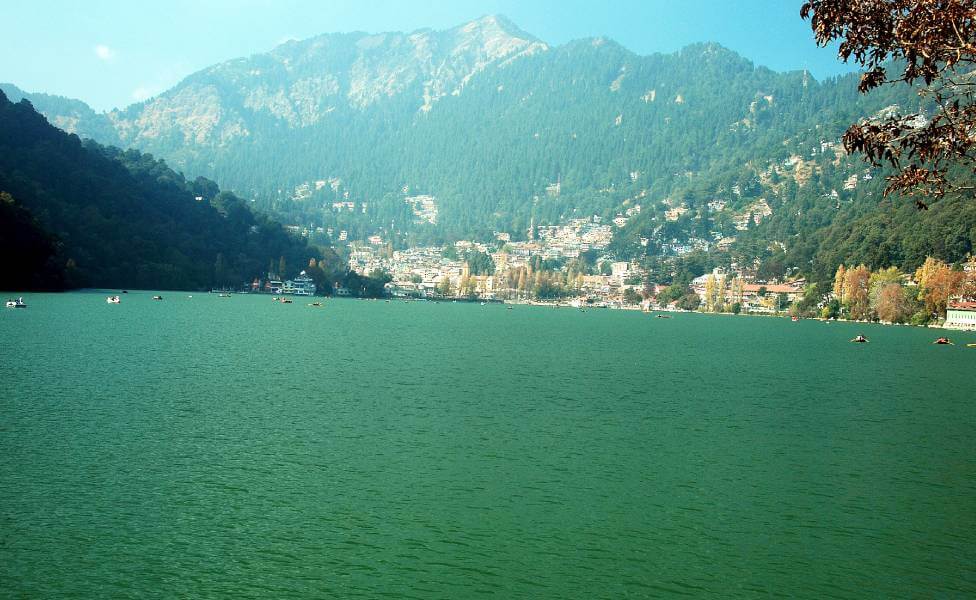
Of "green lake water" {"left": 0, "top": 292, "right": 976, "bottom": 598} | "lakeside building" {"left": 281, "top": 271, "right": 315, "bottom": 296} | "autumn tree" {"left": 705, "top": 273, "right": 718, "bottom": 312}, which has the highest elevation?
"autumn tree" {"left": 705, "top": 273, "right": 718, "bottom": 312}

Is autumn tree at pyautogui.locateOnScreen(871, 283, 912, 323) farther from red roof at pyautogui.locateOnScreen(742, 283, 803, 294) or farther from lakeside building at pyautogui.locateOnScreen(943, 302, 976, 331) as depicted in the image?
red roof at pyautogui.locateOnScreen(742, 283, 803, 294)

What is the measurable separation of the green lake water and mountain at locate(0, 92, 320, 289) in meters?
63.2

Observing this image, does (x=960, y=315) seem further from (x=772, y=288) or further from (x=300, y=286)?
(x=300, y=286)

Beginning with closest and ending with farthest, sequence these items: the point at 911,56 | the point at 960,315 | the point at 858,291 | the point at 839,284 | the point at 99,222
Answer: the point at 911,56
the point at 960,315
the point at 858,291
the point at 99,222
the point at 839,284

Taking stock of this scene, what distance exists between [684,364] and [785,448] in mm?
24850

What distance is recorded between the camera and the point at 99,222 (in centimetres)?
11906

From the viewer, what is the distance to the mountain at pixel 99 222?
301ft

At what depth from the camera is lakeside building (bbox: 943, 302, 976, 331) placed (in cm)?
9819

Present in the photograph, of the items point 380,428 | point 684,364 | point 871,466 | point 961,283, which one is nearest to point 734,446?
point 871,466

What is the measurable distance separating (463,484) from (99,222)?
116539mm

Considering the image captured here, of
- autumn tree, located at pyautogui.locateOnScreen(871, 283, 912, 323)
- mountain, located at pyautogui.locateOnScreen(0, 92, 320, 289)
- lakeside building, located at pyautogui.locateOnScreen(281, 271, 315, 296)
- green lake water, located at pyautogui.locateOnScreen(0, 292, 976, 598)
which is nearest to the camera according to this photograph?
green lake water, located at pyautogui.locateOnScreen(0, 292, 976, 598)

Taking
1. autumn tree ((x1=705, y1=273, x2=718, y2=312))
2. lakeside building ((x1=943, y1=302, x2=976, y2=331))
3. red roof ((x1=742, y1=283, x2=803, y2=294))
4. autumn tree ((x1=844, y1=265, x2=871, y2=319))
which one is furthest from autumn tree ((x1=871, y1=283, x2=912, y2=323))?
autumn tree ((x1=705, y1=273, x2=718, y2=312))

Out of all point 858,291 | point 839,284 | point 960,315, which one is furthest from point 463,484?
point 839,284

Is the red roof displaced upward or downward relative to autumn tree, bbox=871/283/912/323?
upward
